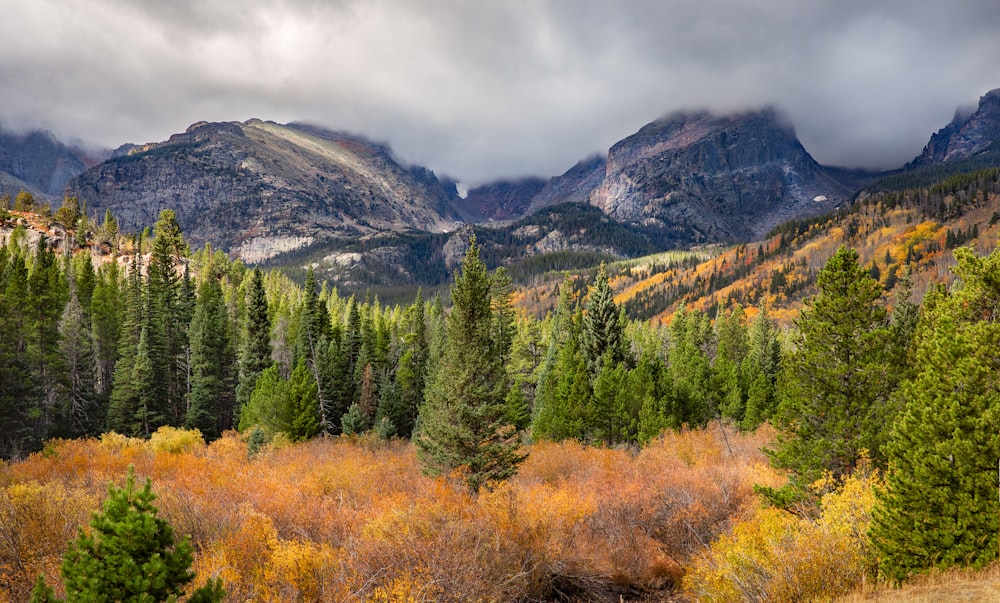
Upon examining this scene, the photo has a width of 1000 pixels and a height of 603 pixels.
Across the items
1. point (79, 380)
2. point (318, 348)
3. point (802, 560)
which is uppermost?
point (318, 348)

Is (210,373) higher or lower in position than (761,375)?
higher

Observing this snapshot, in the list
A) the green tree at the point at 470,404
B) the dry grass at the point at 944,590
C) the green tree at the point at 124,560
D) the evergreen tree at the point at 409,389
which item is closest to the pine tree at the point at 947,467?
the dry grass at the point at 944,590

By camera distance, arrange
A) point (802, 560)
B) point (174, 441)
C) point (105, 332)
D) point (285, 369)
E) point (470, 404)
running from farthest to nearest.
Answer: point (285, 369)
point (105, 332)
point (174, 441)
point (470, 404)
point (802, 560)

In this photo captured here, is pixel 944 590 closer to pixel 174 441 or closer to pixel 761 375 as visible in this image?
pixel 761 375

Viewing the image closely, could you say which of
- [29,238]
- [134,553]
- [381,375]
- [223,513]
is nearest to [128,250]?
[29,238]

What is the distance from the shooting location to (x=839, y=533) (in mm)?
15211

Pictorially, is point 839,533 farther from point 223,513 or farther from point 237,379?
point 237,379

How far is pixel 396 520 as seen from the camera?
18.5m

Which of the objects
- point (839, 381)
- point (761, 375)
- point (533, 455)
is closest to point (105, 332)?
point (533, 455)

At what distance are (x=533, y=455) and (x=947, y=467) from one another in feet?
88.0

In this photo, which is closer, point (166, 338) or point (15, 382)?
point (15, 382)

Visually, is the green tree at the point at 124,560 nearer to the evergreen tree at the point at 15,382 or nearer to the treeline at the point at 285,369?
the treeline at the point at 285,369

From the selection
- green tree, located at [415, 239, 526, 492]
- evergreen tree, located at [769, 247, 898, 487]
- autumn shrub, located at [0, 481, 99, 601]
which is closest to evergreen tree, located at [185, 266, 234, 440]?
autumn shrub, located at [0, 481, 99, 601]

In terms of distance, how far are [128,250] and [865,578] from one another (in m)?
137
